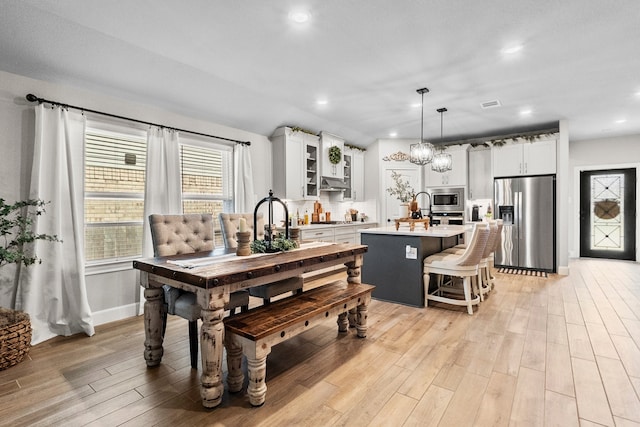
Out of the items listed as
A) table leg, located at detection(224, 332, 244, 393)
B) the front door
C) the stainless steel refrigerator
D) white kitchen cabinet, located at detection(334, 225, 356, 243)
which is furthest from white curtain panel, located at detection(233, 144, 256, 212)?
the front door

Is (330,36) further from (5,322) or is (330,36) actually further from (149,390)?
(5,322)

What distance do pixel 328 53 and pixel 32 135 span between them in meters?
2.79

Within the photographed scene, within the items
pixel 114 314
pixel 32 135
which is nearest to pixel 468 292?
pixel 114 314

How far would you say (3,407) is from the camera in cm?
185

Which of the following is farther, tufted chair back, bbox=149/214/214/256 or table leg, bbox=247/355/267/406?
tufted chair back, bbox=149/214/214/256

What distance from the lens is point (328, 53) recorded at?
3000 millimetres

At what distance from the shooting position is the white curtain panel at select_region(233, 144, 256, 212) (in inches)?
176

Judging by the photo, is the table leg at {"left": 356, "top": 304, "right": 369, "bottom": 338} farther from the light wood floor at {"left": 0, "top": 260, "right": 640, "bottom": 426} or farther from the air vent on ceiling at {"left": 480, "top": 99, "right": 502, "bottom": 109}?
the air vent on ceiling at {"left": 480, "top": 99, "right": 502, "bottom": 109}

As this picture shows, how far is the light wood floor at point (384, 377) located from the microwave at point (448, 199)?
10.5 ft

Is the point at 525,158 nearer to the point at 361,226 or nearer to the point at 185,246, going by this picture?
the point at 361,226

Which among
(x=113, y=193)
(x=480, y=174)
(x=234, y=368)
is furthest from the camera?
(x=480, y=174)

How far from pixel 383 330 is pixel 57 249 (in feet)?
10.1

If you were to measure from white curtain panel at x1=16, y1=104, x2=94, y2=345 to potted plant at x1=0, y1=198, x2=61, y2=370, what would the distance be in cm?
8

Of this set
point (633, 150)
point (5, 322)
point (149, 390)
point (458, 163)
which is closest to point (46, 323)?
point (5, 322)
